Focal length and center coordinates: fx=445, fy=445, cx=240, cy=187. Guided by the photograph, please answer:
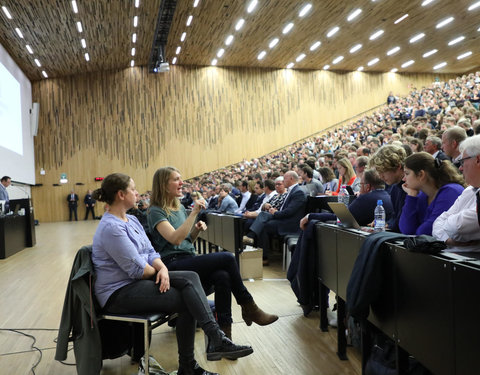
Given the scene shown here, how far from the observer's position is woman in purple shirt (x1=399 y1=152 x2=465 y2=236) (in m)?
2.46

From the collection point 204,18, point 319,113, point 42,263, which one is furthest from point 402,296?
point 319,113

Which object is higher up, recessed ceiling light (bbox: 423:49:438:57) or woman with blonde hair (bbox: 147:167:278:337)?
recessed ceiling light (bbox: 423:49:438:57)

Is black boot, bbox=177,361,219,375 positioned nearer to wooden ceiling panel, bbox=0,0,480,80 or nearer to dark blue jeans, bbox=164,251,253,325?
dark blue jeans, bbox=164,251,253,325

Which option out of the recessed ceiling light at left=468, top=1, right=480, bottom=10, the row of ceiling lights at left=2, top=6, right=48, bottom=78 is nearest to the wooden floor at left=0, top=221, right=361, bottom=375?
the row of ceiling lights at left=2, top=6, right=48, bottom=78

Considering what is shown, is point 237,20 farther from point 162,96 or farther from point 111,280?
point 111,280

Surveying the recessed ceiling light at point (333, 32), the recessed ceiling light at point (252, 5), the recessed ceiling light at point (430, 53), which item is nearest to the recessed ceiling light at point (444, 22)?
the recessed ceiling light at point (430, 53)

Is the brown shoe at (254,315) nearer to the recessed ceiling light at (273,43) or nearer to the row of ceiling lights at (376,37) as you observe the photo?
the row of ceiling lights at (376,37)

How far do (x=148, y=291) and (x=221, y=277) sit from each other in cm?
56

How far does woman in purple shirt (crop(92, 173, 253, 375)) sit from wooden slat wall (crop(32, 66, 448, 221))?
16952 mm

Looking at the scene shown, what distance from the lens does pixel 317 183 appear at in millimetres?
6652

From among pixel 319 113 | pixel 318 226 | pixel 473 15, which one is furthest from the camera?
pixel 319 113

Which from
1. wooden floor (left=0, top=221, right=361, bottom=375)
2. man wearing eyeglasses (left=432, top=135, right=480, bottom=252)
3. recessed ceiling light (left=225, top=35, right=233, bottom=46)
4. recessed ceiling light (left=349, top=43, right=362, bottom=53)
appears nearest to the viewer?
man wearing eyeglasses (left=432, top=135, right=480, bottom=252)

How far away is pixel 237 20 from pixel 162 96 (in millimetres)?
6231

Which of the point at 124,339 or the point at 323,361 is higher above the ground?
the point at 124,339
